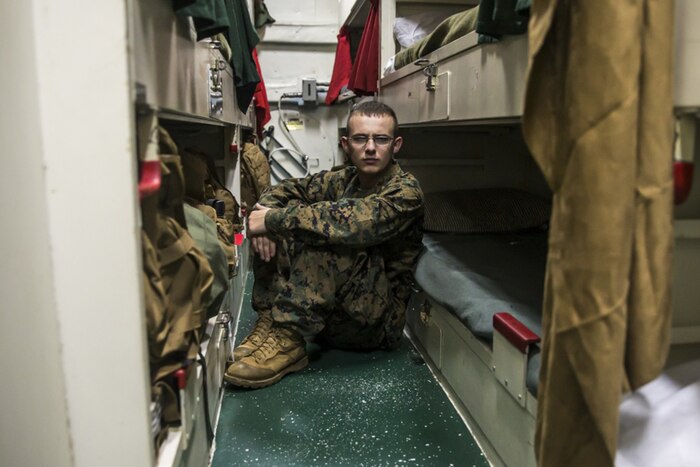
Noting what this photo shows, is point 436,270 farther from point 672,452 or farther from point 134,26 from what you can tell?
point 134,26

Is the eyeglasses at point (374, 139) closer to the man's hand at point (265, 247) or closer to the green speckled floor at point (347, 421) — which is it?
the man's hand at point (265, 247)

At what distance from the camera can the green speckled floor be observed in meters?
1.36

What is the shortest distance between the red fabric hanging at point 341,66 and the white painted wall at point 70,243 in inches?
123

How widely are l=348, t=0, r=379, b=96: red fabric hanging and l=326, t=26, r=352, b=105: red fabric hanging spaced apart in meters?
0.70

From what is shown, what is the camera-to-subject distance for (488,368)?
1.38 m

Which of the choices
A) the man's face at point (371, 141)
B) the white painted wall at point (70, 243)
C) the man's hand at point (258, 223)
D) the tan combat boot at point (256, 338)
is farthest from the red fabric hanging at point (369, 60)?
the white painted wall at point (70, 243)

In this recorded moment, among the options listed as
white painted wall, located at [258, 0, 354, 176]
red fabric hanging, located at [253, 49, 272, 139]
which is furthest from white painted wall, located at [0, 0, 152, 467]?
white painted wall, located at [258, 0, 354, 176]

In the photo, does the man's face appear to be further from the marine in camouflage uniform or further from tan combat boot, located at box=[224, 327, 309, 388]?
tan combat boot, located at box=[224, 327, 309, 388]

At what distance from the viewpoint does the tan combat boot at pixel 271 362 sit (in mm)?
1705

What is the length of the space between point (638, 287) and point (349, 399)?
3.68 ft

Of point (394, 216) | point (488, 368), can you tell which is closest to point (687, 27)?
point (488, 368)

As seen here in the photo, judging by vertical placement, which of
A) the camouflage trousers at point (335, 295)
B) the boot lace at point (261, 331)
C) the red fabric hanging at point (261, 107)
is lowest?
the boot lace at point (261, 331)

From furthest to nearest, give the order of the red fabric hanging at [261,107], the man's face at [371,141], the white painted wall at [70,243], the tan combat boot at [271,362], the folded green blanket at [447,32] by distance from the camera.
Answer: the red fabric hanging at [261,107] < the man's face at [371,141] < the tan combat boot at [271,362] < the folded green blanket at [447,32] < the white painted wall at [70,243]

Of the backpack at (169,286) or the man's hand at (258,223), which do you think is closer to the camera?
the backpack at (169,286)
